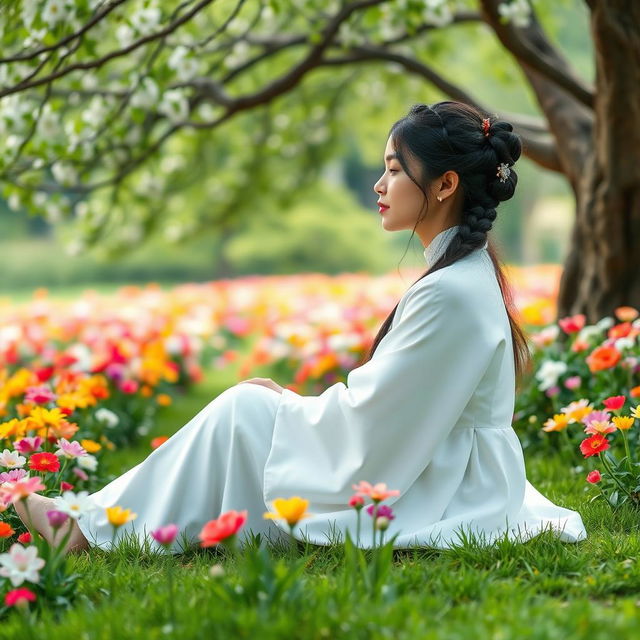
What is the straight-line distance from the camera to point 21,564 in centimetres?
223

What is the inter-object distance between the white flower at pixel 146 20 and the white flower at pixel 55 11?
0.39 m

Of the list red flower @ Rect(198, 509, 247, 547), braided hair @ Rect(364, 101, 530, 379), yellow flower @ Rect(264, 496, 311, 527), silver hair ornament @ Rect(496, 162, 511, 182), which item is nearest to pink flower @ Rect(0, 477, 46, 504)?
red flower @ Rect(198, 509, 247, 547)

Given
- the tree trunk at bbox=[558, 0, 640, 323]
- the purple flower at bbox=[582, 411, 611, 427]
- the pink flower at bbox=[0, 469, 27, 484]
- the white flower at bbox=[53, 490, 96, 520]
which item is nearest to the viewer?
the white flower at bbox=[53, 490, 96, 520]

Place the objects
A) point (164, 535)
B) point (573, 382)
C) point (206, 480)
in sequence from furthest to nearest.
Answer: point (573, 382) → point (206, 480) → point (164, 535)

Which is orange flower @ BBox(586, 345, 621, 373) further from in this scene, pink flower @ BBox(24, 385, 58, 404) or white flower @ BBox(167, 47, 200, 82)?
white flower @ BBox(167, 47, 200, 82)

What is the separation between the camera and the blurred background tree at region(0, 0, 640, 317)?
4211 mm

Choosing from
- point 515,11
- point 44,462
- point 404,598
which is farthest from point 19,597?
point 515,11

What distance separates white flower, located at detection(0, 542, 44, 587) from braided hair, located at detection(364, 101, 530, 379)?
A: 1269 millimetres

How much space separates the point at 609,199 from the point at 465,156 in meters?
2.13

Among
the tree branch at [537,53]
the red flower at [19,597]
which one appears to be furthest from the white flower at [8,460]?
the tree branch at [537,53]

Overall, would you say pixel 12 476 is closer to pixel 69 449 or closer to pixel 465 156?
pixel 69 449

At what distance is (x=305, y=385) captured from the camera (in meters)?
6.84

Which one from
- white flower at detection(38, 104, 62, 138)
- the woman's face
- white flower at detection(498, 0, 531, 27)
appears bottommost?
the woman's face

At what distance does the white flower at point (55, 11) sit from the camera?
3758mm
